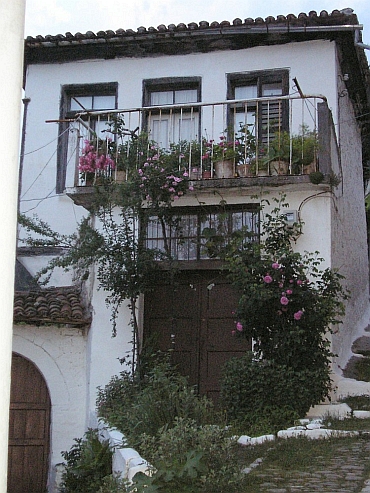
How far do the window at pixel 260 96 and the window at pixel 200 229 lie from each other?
6.15 ft

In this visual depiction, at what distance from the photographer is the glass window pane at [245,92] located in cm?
1184

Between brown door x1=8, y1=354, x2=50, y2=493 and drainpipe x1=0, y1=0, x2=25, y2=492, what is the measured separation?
893cm

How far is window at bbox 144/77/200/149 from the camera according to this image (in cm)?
1172

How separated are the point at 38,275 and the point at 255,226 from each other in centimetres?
365

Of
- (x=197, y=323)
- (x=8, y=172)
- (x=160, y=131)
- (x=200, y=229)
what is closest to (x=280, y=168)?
(x=200, y=229)

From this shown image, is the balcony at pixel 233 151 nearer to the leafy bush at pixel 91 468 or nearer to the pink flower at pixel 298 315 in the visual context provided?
the pink flower at pixel 298 315

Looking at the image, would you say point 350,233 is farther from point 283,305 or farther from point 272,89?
point 283,305

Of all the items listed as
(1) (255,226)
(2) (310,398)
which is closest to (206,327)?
(1) (255,226)

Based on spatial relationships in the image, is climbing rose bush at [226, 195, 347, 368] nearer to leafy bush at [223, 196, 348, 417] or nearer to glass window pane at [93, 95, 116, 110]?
leafy bush at [223, 196, 348, 417]

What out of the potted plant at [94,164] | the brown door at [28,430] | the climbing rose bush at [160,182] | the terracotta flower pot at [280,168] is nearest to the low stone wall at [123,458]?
the brown door at [28,430]

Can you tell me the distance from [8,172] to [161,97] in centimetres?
1079

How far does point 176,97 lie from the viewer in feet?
39.8

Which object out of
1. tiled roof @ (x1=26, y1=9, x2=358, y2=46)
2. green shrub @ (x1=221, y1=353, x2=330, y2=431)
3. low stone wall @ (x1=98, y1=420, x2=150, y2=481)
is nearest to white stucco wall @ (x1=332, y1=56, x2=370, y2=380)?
tiled roof @ (x1=26, y1=9, x2=358, y2=46)

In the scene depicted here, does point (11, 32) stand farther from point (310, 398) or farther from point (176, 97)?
point (176, 97)
